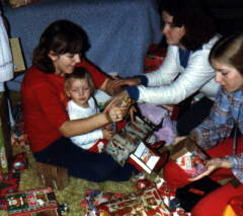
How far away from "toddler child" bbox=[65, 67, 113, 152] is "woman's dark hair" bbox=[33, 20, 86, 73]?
14 centimetres

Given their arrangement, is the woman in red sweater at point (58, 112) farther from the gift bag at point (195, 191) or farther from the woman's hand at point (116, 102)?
the gift bag at point (195, 191)

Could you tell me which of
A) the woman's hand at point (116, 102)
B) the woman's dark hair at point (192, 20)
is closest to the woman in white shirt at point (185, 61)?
the woman's dark hair at point (192, 20)

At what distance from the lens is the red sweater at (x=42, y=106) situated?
6.52 feet

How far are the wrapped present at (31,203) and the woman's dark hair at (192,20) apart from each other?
1.18 meters

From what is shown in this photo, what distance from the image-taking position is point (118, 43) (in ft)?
10.2

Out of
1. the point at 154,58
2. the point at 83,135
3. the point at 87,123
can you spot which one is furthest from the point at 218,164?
the point at 154,58

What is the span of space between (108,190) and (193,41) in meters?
1.04

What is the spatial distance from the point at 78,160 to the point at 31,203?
35 centimetres

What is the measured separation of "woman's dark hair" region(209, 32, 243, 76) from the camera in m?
1.69

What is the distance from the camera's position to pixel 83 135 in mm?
2229

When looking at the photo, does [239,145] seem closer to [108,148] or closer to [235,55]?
[235,55]

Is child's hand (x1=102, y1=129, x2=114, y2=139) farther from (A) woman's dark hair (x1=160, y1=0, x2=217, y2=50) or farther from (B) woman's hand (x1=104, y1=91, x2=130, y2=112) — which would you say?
(A) woman's dark hair (x1=160, y1=0, x2=217, y2=50)

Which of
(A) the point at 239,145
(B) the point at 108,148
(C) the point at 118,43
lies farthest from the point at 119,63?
(A) the point at 239,145

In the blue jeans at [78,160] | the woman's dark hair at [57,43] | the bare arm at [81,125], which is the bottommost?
the blue jeans at [78,160]
